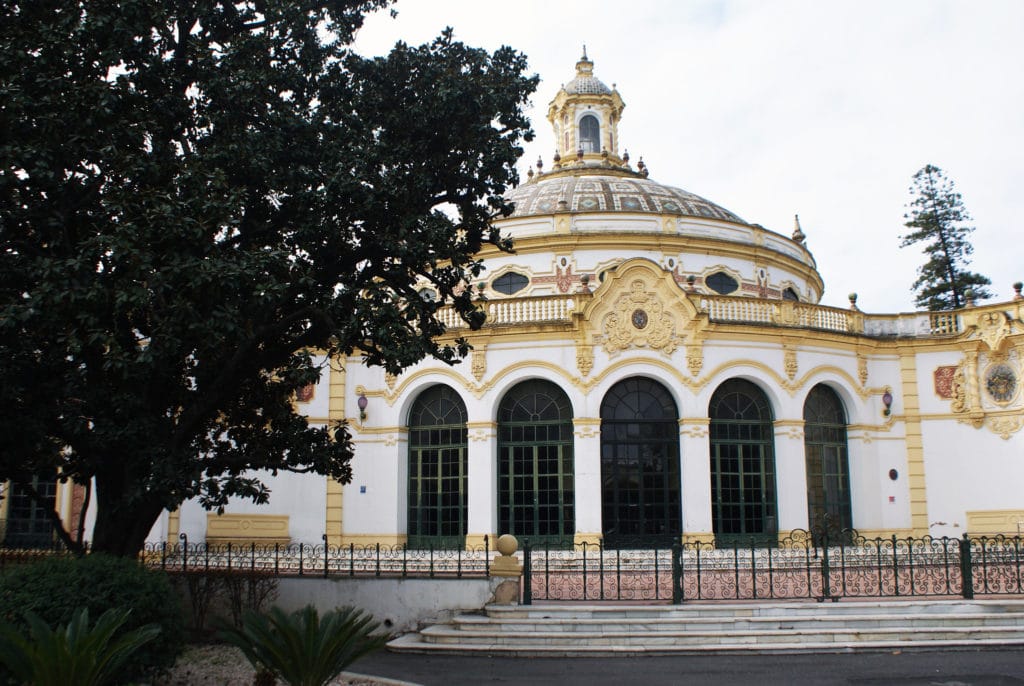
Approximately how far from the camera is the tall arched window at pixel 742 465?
83.4ft

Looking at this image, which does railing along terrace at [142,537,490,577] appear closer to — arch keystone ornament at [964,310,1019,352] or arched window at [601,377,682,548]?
arched window at [601,377,682,548]

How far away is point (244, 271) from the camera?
37.9 feet

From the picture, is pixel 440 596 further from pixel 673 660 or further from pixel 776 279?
pixel 776 279

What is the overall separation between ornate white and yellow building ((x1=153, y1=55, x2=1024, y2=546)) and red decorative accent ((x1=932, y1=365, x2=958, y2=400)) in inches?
1.8

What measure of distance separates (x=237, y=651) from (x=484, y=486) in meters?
11.7

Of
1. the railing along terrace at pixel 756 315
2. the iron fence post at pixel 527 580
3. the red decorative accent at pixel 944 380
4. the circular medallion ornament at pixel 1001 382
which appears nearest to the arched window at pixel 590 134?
the railing along terrace at pixel 756 315

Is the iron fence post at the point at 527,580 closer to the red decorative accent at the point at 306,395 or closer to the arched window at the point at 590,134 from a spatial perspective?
the red decorative accent at the point at 306,395

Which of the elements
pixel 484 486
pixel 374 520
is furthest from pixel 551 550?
pixel 374 520

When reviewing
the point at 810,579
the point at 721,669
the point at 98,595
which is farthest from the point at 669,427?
the point at 98,595

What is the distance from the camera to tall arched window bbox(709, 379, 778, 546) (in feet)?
83.4

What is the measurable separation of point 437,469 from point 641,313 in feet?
24.8

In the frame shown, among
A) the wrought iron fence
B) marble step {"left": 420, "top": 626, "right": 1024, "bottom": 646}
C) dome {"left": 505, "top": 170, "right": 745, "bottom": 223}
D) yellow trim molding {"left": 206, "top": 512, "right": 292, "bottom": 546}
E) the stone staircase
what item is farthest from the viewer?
dome {"left": 505, "top": 170, "right": 745, "bottom": 223}

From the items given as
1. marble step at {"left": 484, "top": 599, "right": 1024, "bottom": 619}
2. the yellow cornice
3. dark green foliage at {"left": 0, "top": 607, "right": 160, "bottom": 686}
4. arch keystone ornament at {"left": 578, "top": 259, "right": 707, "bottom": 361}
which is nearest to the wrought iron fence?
marble step at {"left": 484, "top": 599, "right": 1024, "bottom": 619}

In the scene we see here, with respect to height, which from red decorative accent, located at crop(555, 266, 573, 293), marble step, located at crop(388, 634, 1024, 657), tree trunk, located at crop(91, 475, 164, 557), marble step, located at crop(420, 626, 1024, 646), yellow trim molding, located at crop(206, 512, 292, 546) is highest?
red decorative accent, located at crop(555, 266, 573, 293)
